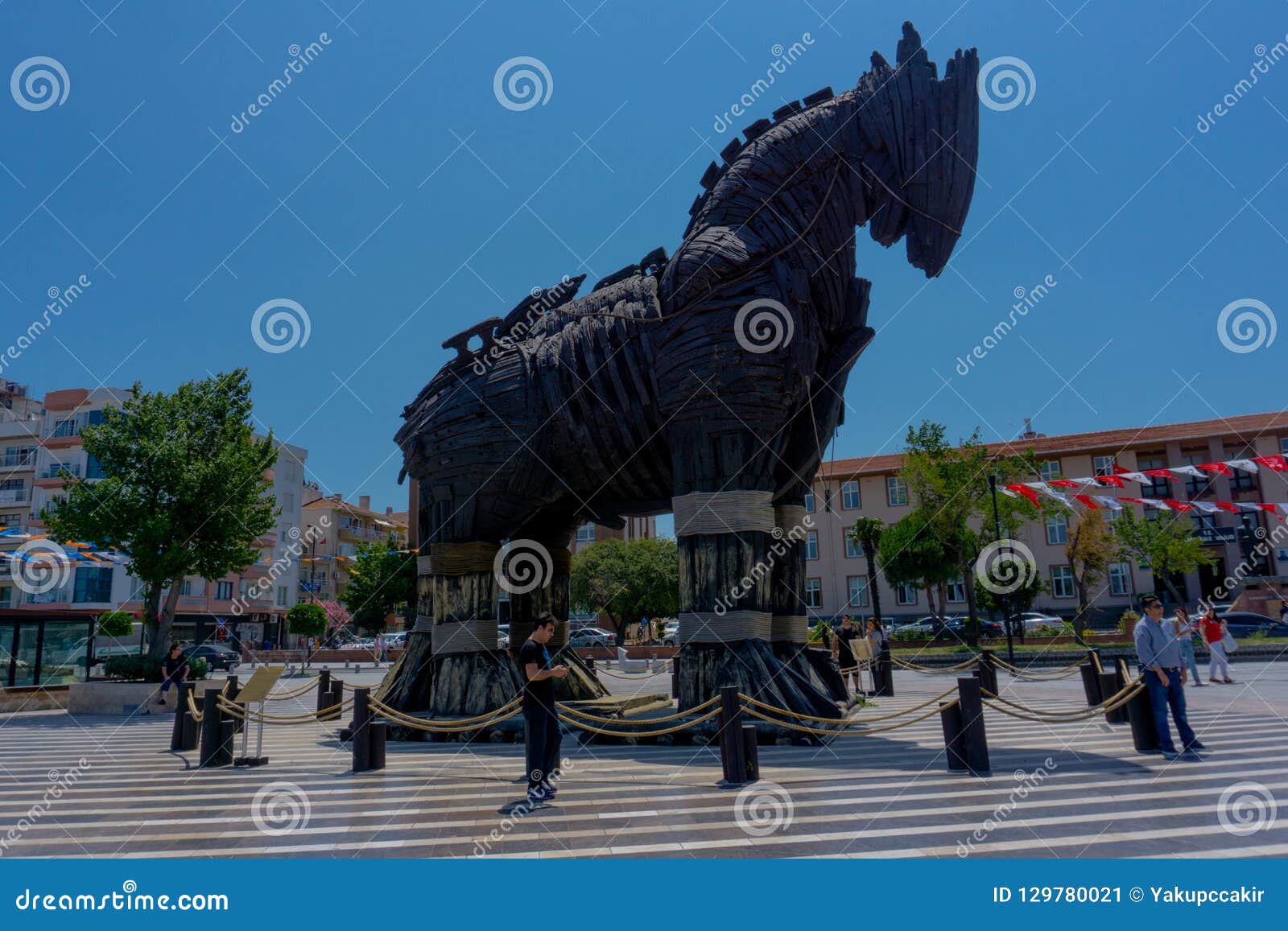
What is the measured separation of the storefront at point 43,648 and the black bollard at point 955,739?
→ 1682cm

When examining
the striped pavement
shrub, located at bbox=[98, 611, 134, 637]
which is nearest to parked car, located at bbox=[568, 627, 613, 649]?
shrub, located at bbox=[98, 611, 134, 637]

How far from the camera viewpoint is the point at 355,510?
63.3m

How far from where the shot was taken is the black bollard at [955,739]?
6910mm

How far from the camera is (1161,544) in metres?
31.9

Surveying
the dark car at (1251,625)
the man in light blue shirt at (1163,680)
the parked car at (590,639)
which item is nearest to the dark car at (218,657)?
the parked car at (590,639)

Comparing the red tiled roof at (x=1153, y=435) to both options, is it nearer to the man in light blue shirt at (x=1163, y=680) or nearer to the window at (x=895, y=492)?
the window at (x=895, y=492)

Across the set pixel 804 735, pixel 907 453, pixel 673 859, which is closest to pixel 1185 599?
pixel 907 453

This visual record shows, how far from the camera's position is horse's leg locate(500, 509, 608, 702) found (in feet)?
34.9

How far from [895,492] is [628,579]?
16.3 meters

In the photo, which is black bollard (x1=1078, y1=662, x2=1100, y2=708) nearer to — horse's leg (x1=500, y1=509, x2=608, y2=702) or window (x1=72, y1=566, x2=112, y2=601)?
horse's leg (x1=500, y1=509, x2=608, y2=702)

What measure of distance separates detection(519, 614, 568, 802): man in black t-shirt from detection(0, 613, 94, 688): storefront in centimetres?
1455

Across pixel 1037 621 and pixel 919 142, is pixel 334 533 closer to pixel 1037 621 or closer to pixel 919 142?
pixel 1037 621

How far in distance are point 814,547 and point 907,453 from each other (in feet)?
56.7

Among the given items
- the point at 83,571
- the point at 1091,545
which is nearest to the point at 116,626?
the point at 83,571
